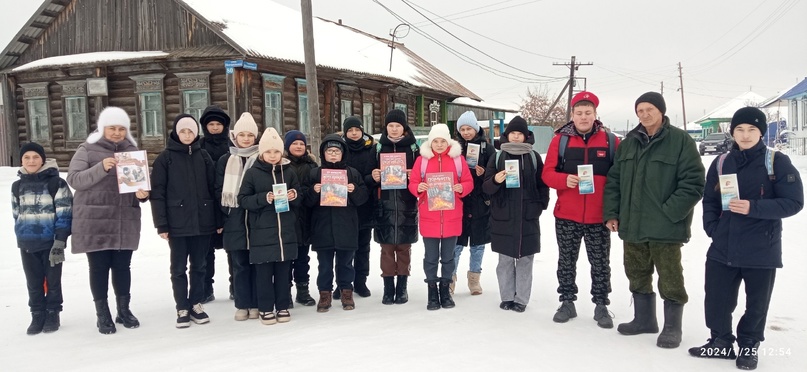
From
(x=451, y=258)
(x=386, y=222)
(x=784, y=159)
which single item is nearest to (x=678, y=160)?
(x=784, y=159)

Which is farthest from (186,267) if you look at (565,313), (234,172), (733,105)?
(733,105)

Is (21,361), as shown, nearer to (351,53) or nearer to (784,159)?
(784,159)

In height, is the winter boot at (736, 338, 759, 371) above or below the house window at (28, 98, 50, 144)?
below

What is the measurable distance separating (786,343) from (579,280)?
2.09 meters

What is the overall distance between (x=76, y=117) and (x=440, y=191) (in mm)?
14252

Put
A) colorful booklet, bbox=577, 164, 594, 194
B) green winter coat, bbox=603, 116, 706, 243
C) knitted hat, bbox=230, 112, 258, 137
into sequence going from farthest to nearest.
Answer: knitted hat, bbox=230, 112, 258, 137, colorful booklet, bbox=577, 164, 594, 194, green winter coat, bbox=603, 116, 706, 243

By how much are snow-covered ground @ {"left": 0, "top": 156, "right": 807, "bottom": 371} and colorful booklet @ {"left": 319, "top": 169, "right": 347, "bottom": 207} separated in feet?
3.29

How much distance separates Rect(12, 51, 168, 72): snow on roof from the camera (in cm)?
1381

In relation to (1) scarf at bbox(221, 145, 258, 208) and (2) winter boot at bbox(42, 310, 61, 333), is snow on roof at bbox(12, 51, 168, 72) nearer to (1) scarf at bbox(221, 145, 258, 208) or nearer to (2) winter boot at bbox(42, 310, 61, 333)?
(1) scarf at bbox(221, 145, 258, 208)

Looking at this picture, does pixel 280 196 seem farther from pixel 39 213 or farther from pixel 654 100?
pixel 654 100

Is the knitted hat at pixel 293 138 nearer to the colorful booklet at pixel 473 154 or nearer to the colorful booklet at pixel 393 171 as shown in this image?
the colorful booklet at pixel 393 171

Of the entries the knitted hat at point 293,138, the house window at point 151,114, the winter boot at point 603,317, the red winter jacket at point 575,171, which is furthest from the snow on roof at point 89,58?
the winter boot at point 603,317

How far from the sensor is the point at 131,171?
4.36 metres

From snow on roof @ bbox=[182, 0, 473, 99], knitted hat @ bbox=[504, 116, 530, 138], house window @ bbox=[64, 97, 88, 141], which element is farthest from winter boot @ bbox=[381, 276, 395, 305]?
house window @ bbox=[64, 97, 88, 141]
